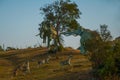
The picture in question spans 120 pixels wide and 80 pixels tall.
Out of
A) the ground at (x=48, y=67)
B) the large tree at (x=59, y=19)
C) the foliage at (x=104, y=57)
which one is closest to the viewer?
the foliage at (x=104, y=57)

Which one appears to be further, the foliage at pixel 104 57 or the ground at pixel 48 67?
the ground at pixel 48 67

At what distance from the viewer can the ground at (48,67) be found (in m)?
36.1

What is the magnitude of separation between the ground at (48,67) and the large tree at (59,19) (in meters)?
4.23

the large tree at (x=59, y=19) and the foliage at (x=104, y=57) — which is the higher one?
the large tree at (x=59, y=19)

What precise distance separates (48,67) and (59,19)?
1134 inches

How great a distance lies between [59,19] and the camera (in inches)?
2945

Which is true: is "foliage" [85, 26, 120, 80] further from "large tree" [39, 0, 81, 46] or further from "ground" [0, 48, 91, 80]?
"large tree" [39, 0, 81, 46]

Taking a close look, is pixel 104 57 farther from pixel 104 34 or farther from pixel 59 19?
pixel 59 19

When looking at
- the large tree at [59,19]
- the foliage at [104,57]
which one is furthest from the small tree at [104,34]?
the large tree at [59,19]

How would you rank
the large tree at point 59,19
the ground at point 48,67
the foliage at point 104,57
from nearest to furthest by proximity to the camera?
the foliage at point 104,57, the ground at point 48,67, the large tree at point 59,19

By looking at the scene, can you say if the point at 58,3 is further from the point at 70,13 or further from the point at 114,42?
the point at 114,42

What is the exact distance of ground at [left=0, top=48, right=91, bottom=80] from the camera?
3614cm

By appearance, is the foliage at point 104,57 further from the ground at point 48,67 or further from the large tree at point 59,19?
the large tree at point 59,19

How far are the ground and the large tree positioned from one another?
4.23 m
